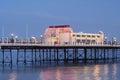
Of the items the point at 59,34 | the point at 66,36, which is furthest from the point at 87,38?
the point at 59,34

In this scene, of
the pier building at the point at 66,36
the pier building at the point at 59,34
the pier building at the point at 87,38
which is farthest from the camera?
the pier building at the point at 87,38

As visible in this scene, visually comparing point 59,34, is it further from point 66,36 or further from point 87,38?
point 87,38

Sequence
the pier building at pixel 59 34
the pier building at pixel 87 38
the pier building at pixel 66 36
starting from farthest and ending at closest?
1. the pier building at pixel 87 38
2. the pier building at pixel 66 36
3. the pier building at pixel 59 34

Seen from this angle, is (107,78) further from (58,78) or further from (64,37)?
(64,37)

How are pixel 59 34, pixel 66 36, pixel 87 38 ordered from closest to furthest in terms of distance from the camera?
pixel 66 36 < pixel 59 34 < pixel 87 38

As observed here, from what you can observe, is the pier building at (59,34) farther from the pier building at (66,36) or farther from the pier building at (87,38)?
the pier building at (87,38)

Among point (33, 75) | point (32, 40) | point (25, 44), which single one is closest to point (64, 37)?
point (32, 40)

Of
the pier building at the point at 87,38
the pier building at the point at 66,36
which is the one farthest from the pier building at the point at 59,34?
the pier building at the point at 87,38

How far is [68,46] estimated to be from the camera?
81.5 m

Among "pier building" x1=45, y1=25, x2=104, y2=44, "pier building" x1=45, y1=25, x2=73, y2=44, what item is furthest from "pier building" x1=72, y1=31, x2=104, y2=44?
"pier building" x1=45, y1=25, x2=73, y2=44

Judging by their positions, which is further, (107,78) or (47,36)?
(47,36)

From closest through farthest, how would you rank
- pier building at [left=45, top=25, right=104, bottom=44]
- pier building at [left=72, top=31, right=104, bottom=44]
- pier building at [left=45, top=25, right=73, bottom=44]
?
pier building at [left=45, top=25, right=73, bottom=44] → pier building at [left=45, top=25, right=104, bottom=44] → pier building at [left=72, top=31, right=104, bottom=44]

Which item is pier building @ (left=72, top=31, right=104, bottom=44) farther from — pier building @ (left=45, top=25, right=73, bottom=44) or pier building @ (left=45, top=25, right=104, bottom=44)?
pier building @ (left=45, top=25, right=73, bottom=44)

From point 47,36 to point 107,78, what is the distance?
3390 cm
